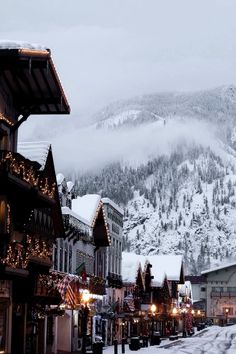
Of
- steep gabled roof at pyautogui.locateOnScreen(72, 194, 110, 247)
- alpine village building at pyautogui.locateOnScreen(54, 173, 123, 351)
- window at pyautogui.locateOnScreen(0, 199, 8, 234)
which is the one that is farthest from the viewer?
steep gabled roof at pyautogui.locateOnScreen(72, 194, 110, 247)

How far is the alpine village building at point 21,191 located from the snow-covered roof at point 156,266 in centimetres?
4466

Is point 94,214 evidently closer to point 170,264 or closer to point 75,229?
point 75,229

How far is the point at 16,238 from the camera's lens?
34.7 meters

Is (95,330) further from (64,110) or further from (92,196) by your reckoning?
(64,110)

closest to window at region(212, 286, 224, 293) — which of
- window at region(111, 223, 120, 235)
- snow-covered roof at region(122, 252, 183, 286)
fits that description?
snow-covered roof at region(122, 252, 183, 286)

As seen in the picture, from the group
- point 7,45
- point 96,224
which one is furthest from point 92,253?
point 7,45

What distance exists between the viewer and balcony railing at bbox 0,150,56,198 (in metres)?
29.0

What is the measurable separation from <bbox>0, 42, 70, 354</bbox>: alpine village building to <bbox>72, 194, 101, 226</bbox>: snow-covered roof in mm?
20450

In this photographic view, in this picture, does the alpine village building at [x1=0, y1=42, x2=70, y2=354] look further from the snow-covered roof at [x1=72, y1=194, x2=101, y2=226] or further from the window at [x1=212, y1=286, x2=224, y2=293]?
the window at [x1=212, y1=286, x2=224, y2=293]

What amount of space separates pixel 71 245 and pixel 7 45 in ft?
94.5

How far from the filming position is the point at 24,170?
101 feet

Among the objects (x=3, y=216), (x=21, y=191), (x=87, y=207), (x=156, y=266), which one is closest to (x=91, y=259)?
(x=87, y=207)

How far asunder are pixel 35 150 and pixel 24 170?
9579mm

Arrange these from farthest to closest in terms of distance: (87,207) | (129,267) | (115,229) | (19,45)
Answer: (129,267)
(115,229)
(87,207)
(19,45)
